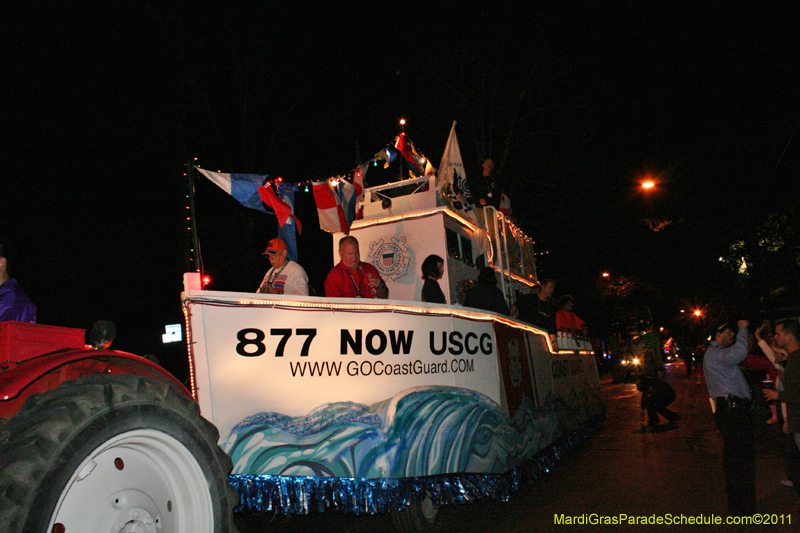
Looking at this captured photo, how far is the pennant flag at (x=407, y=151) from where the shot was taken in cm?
857

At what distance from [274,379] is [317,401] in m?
0.36

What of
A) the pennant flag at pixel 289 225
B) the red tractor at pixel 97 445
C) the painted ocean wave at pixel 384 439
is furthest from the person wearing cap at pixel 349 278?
the red tractor at pixel 97 445

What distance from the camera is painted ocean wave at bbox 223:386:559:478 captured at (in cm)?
368

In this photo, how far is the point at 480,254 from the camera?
28.2 feet

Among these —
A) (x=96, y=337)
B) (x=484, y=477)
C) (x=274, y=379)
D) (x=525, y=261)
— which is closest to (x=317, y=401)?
(x=274, y=379)

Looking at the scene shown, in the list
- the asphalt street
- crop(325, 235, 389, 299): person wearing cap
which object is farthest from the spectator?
crop(325, 235, 389, 299): person wearing cap

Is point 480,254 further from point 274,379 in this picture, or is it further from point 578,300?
point 578,300

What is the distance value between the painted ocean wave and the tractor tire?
2.70 feet

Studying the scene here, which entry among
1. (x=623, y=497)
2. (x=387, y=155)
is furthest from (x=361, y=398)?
(x=387, y=155)

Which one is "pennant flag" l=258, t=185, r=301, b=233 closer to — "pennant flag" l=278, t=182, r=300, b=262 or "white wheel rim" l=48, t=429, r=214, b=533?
"pennant flag" l=278, t=182, r=300, b=262

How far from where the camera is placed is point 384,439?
4191mm

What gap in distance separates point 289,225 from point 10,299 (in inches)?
115

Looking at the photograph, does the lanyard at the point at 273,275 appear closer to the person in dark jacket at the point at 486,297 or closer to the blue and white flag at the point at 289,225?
the blue and white flag at the point at 289,225

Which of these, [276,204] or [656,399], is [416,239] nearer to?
[276,204]
